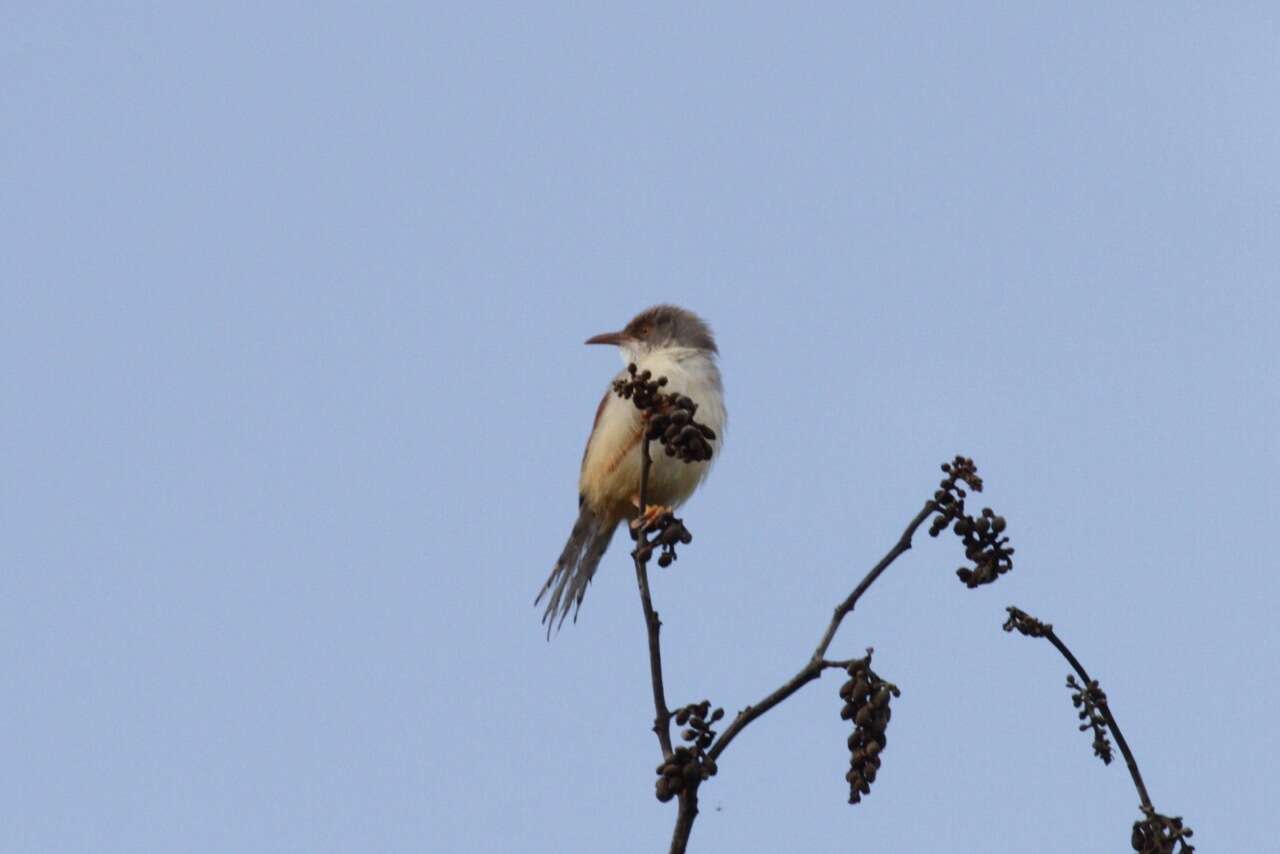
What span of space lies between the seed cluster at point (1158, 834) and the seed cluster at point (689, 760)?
0.62m

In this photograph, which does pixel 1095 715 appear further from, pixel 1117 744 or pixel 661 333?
pixel 661 333

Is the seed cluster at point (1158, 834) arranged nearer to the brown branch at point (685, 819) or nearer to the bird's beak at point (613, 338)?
the brown branch at point (685, 819)

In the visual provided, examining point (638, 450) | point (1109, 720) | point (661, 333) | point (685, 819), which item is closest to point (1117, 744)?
point (1109, 720)

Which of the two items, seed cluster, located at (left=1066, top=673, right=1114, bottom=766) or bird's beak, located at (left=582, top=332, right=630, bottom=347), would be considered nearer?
seed cluster, located at (left=1066, top=673, right=1114, bottom=766)

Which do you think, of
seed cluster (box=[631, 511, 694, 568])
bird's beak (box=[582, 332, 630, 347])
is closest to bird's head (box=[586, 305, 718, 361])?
bird's beak (box=[582, 332, 630, 347])

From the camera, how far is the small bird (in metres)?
6.82

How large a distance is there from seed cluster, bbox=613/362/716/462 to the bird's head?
15.5ft

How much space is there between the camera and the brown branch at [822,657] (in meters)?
2.35

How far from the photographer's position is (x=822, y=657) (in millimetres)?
2438

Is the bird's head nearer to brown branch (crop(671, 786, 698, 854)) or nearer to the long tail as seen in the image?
the long tail

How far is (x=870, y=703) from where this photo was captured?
2365 mm

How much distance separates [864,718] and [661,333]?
5489 millimetres

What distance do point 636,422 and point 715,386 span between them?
76 cm

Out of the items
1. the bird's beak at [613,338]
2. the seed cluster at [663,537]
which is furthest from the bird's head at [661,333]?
the seed cluster at [663,537]
